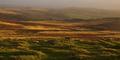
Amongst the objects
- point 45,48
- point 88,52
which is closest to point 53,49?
point 45,48

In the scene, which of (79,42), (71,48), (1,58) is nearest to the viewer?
(1,58)

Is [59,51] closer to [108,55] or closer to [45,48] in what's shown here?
[45,48]

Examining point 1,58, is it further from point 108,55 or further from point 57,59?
point 108,55

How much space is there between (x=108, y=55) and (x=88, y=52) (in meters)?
4.01

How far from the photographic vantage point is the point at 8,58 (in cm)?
4231

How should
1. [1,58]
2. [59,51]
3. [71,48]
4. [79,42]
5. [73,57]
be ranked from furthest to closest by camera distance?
[79,42]
[71,48]
[59,51]
[73,57]
[1,58]

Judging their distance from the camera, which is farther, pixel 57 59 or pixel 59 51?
pixel 59 51

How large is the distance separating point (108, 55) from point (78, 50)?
612 cm

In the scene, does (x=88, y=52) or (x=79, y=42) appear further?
(x=79, y=42)

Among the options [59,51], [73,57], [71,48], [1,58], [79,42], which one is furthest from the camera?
[79,42]

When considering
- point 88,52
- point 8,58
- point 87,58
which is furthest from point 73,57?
point 8,58

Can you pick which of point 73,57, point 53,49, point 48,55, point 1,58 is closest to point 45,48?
point 53,49

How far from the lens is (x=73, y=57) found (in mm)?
45469

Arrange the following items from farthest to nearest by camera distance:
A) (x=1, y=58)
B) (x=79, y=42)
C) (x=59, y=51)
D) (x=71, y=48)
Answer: (x=79, y=42) < (x=71, y=48) < (x=59, y=51) < (x=1, y=58)
